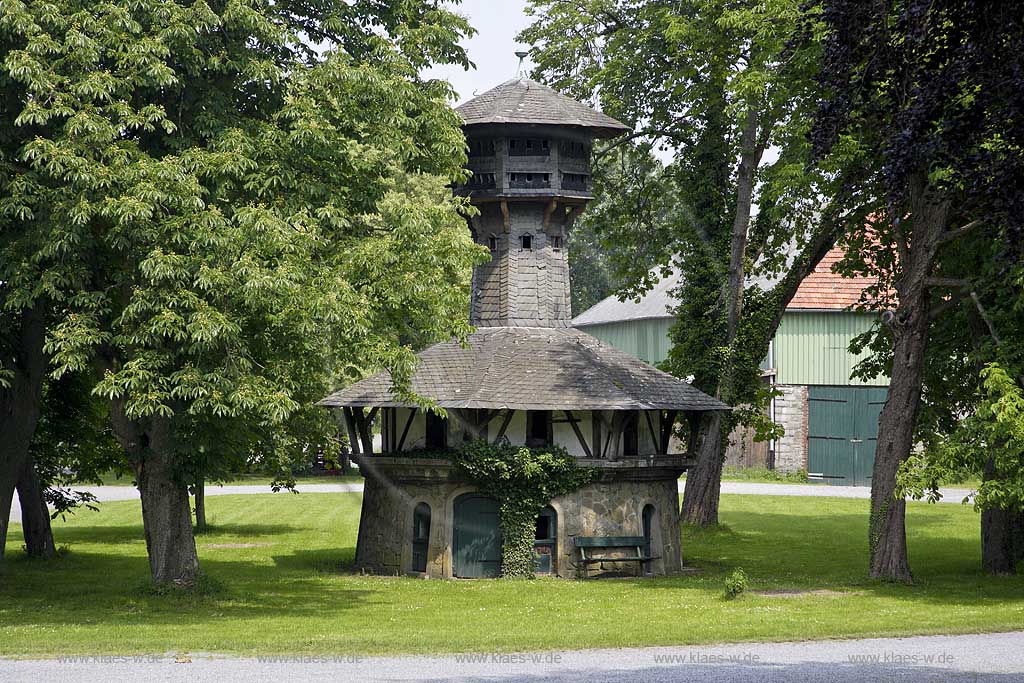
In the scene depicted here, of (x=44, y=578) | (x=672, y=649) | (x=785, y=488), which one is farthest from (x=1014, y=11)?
(x=785, y=488)

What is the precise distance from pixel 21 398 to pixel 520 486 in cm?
975

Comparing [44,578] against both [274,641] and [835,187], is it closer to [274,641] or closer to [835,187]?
[274,641]

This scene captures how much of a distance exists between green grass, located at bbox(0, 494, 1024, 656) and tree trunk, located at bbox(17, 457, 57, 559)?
603 mm

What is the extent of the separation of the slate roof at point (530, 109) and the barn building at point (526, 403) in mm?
50

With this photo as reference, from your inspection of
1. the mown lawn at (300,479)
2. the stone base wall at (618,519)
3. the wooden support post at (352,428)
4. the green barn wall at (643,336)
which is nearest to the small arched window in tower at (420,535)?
the wooden support post at (352,428)

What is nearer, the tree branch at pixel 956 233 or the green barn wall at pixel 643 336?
the tree branch at pixel 956 233

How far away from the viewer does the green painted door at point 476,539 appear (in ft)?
92.3

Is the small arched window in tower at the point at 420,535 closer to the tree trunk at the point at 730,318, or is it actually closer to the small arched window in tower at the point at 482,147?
the small arched window in tower at the point at 482,147

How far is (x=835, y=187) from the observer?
27.3 metres

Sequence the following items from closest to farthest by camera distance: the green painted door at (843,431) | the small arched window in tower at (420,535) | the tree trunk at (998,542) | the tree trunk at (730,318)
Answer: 1. the tree trunk at (998,542)
2. the small arched window in tower at (420,535)
3. the tree trunk at (730,318)
4. the green painted door at (843,431)

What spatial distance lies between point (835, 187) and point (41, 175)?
15139 millimetres

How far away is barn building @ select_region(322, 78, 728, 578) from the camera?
2817cm

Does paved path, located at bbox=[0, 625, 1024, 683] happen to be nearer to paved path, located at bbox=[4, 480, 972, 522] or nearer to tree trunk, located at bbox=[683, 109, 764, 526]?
tree trunk, located at bbox=[683, 109, 764, 526]

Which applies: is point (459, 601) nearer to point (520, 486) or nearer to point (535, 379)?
point (520, 486)
